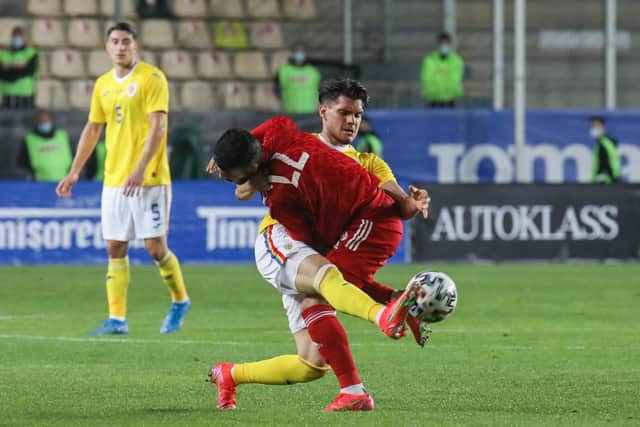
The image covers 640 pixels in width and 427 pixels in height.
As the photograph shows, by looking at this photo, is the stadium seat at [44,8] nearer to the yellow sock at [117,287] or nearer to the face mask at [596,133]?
the face mask at [596,133]

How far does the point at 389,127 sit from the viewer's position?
2147 cm

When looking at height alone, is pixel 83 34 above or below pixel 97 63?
above

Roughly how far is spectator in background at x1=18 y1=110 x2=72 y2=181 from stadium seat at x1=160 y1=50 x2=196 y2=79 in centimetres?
487

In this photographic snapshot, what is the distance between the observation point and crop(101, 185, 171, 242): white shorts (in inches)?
419

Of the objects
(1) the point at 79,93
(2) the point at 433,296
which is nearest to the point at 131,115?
(2) the point at 433,296

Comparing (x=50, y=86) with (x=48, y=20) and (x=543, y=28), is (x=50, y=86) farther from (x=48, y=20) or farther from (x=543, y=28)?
(x=543, y=28)

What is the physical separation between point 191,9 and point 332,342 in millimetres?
19957

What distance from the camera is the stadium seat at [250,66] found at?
84.2 ft

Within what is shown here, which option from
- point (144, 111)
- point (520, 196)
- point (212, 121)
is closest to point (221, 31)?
point (212, 121)

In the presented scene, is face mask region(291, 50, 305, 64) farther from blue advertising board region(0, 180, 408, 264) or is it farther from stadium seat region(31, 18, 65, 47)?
blue advertising board region(0, 180, 408, 264)

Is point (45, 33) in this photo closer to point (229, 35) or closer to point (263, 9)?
point (229, 35)

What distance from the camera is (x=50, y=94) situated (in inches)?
950

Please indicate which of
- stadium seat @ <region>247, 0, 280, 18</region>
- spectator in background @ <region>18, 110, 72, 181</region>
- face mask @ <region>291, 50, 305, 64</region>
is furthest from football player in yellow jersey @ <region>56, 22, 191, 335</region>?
stadium seat @ <region>247, 0, 280, 18</region>

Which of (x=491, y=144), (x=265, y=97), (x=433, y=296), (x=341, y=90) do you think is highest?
(x=341, y=90)
